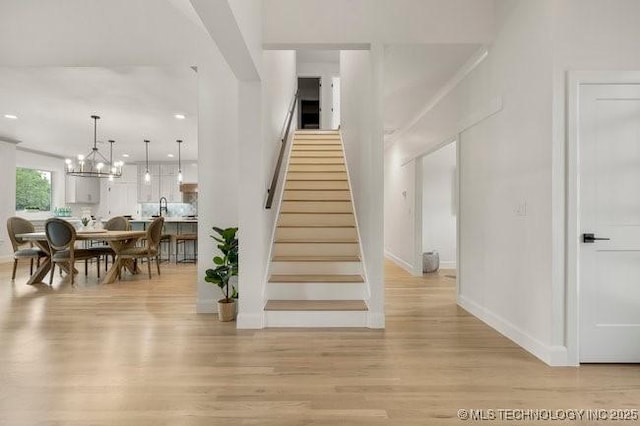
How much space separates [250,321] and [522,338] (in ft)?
8.06

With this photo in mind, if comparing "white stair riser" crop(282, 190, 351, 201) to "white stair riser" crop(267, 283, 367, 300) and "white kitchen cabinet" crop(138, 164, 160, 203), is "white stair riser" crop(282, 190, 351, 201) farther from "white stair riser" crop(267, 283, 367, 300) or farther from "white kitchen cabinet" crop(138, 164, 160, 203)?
"white kitchen cabinet" crop(138, 164, 160, 203)

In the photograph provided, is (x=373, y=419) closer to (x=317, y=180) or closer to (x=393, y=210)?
(x=317, y=180)

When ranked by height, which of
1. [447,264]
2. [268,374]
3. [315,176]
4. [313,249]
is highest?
[315,176]

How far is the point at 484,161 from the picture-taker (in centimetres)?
356

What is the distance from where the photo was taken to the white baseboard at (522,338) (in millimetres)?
2531

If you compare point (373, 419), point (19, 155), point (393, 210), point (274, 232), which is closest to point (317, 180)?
point (274, 232)

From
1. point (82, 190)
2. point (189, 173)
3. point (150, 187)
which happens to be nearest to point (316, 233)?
point (189, 173)

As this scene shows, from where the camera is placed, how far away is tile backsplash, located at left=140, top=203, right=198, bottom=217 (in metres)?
11.7

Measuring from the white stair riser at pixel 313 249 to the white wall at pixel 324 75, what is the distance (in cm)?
634

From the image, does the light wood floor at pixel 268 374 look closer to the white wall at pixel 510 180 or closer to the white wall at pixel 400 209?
the white wall at pixel 510 180

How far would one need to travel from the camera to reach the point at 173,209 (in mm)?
11789

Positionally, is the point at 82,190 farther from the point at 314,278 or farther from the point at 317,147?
the point at 314,278

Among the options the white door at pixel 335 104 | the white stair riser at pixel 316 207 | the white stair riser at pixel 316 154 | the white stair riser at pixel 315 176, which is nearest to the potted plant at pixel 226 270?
the white stair riser at pixel 316 207

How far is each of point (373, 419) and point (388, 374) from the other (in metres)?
0.54
